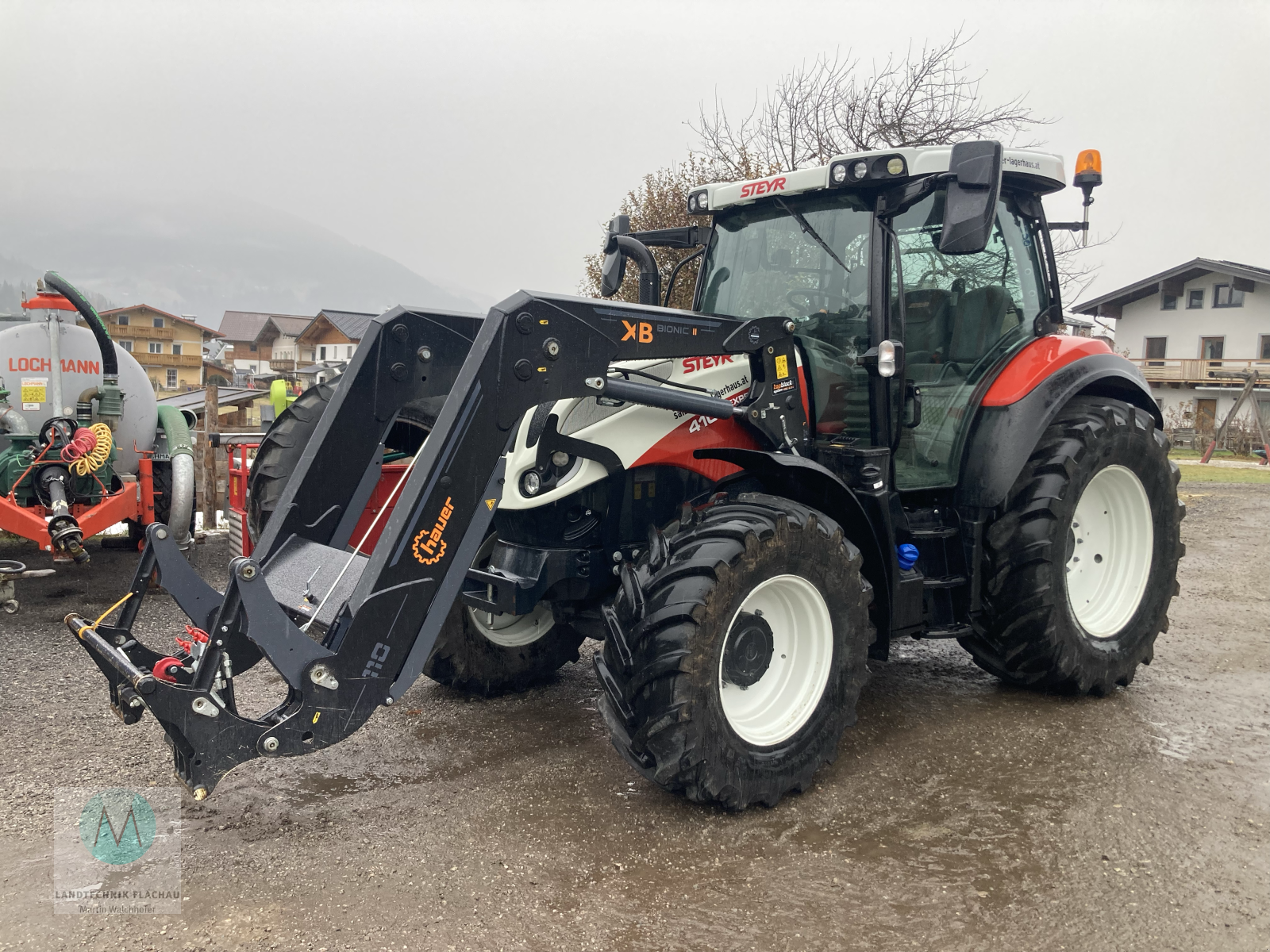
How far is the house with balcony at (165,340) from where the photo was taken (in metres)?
59.7

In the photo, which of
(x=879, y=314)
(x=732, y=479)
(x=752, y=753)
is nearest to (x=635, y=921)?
(x=752, y=753)

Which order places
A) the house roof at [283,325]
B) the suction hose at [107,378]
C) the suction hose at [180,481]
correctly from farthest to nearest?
the house roof at [283,325] < the suction hose at [180,481] < the suction hose at [107,378]

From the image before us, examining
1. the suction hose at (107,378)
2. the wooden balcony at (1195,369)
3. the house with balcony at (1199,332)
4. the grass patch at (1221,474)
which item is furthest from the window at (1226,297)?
the suction hose at (107,378)

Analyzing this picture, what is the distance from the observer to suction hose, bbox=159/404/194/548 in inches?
315

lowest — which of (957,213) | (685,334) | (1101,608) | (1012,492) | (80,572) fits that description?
(80,572)

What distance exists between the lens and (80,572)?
8.11m

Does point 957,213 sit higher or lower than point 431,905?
higher

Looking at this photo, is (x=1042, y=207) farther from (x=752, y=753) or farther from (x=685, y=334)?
(x=752, y=753)

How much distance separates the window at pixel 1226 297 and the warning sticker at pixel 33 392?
135 feet

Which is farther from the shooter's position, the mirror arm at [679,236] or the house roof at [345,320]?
the house roof at [345,320]

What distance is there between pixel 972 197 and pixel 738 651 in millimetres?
1966

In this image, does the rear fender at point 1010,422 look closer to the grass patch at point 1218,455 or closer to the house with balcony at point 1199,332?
the grass patch at point 1218,455

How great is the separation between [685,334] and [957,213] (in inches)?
45.7

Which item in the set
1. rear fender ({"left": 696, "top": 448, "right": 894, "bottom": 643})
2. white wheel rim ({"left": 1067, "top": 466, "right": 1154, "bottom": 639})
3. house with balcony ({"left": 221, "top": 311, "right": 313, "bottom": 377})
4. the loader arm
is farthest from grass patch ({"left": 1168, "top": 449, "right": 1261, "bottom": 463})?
house with balcony ({"left": 221, "top": 311, "right": 313, "bottom": 377})
